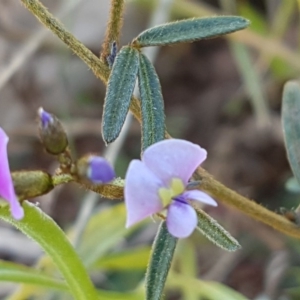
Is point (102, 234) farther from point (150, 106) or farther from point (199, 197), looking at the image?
point (199, 197)

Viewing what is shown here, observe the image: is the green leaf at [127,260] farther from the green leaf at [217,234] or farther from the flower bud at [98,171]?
the flower bud at [98,171]

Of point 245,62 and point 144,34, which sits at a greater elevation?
point 245,62

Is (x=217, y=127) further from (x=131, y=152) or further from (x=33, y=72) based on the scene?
(x=33, y=72)

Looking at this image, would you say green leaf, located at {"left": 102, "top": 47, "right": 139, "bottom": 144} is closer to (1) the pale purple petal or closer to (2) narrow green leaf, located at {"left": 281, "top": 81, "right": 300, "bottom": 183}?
(1) the pale purple petal

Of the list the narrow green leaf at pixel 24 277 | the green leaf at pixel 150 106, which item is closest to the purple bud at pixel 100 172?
the green leaf at pixel 150 106

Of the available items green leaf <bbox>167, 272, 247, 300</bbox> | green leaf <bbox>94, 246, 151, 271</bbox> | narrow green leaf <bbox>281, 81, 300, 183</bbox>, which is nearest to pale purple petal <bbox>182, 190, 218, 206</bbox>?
narrow green leaf <bbox>281, 81, 300, 183</bbox>

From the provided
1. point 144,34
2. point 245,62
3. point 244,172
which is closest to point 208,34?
point 144,34

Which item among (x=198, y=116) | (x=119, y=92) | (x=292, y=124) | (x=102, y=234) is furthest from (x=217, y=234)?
(x=198, y=116)
